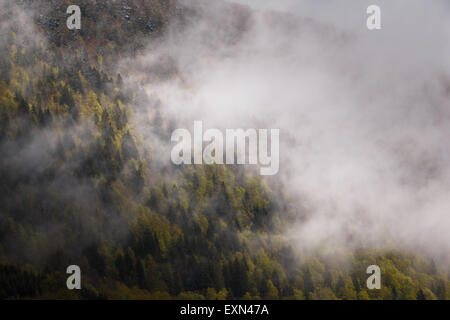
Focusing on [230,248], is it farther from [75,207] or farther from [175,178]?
[75,207]

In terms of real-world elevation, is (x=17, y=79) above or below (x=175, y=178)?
above

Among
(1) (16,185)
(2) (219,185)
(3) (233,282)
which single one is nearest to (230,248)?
(3) (233,282)

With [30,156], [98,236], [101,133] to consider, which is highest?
[101,133]
